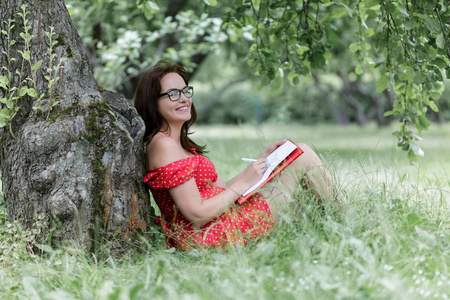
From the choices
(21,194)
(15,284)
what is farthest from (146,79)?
(15,284)

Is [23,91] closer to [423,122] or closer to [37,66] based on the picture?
[37,66]

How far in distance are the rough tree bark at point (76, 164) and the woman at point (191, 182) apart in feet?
0.54

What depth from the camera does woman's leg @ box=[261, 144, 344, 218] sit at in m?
3.16

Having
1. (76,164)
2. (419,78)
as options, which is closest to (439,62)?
(419,78)

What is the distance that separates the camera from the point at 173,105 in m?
3.28

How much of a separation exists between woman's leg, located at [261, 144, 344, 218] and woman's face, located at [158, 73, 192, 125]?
0.66 m

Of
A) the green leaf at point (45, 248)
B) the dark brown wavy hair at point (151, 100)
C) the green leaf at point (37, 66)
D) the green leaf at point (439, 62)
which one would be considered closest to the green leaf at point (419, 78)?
the green leaf at point (439, 62)

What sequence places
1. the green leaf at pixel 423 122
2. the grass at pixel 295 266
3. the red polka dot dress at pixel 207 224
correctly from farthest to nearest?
the green leaf at pixel 423 122
the red polka dot dress at pixel 207 224
the grass at pixel 295 266

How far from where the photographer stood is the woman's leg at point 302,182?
3.16m

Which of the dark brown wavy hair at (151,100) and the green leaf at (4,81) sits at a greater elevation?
the green leaf at (4,81)

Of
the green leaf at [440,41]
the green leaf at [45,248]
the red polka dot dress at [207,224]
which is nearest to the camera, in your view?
the green leaf at [45,248]

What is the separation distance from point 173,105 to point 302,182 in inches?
35.2

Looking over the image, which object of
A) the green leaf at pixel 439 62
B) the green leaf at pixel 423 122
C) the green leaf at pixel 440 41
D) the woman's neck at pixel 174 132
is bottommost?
the green leaf at pixel 423 122

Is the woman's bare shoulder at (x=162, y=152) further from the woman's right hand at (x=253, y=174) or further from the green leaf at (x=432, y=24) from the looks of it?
the green leaf at (x=432, y=24)
